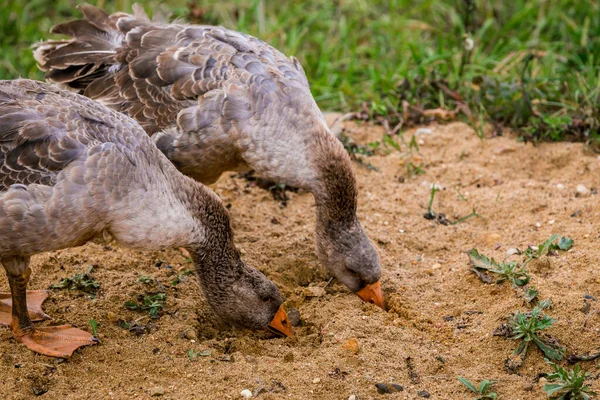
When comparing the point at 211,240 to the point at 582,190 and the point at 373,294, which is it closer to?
the point at 373,294

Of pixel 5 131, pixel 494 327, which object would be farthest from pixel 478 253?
pixel 5 131

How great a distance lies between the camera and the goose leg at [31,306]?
16.8 ft

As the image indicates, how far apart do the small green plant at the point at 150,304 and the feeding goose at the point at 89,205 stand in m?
0.33

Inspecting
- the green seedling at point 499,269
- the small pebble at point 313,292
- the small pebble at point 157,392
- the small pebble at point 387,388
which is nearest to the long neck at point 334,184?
the small pebble at point 313,292

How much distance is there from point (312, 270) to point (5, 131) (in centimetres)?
251

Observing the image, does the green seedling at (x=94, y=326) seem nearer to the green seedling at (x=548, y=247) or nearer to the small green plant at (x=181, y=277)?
the small green plant at (x=181, y=277)

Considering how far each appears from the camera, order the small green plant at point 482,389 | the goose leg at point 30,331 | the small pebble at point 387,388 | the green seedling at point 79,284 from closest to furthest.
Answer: the small green plant at point 482,389 < the small pebble at point 387,388 < the goose leg at point 30,331 < the green seedling at point 79,284

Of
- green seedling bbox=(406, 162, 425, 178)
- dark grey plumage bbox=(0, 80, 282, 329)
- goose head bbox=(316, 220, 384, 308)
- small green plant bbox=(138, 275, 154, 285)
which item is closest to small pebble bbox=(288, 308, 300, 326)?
dark grey plumage bbox=(0, 80, 282, 329)

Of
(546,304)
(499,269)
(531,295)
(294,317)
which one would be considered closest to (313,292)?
(294,317)

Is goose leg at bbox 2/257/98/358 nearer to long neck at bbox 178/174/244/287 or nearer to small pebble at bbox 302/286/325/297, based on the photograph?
long neck at bbox 178/174/244/287

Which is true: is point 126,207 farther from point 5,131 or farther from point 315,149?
point 315,149

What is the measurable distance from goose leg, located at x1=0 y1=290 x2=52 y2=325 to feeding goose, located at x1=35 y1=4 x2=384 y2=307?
135 centimetres

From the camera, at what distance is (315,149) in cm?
547

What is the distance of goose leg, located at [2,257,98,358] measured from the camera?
469cm
